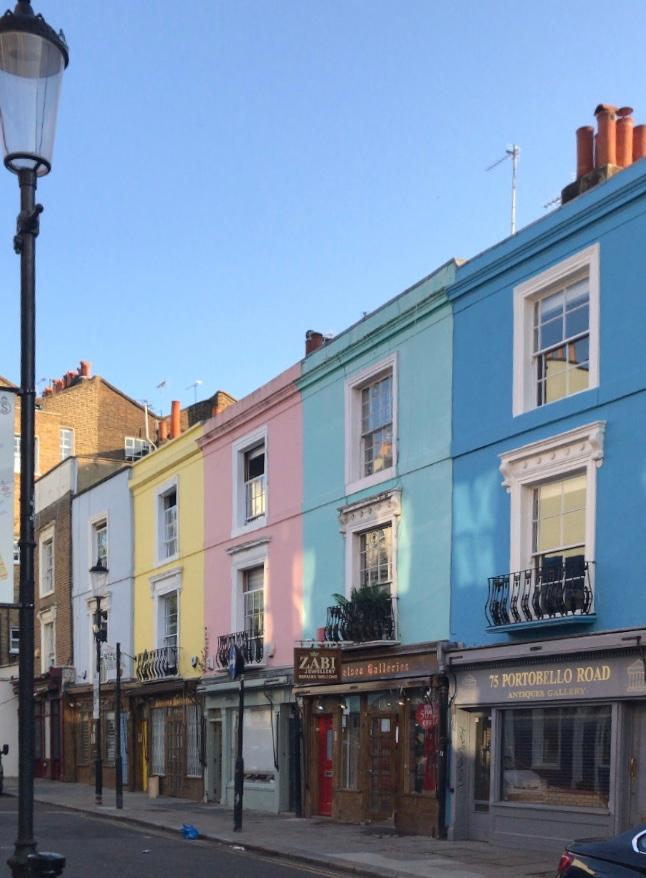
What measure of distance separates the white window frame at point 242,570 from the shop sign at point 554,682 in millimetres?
7642

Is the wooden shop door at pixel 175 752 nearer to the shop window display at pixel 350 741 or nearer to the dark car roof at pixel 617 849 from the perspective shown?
the shop window display at pixel 350 741

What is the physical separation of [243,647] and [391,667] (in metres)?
6.12

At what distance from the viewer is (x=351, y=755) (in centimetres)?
2112

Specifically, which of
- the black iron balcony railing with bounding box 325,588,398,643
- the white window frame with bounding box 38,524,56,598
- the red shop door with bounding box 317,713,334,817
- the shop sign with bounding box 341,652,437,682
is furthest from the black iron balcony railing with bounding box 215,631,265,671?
the white window frame with bounding box 38,524,56,598

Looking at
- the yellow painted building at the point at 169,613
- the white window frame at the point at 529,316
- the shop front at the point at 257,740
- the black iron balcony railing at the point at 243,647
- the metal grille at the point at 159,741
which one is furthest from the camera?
the metal grille at the point at 159,741

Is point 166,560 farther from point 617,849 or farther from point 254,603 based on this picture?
point 617,849

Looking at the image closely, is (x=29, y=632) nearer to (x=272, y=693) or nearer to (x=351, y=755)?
(x=351, y=755)

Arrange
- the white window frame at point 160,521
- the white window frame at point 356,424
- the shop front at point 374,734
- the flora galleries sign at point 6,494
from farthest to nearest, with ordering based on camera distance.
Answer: the white window frame at point 160,521, the white window frame at point 356,424, the shop front at point 374,734, the flora galleries sign at point 6,494

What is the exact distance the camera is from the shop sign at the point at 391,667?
18516 millimetres

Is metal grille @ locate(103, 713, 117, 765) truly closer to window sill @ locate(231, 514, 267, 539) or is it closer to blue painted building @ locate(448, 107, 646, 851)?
window sill @ locate(231, 514, 267, 539)

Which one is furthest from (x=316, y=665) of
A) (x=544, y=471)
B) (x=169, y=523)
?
(x=169, y=523)

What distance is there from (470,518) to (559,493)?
77.6 inches


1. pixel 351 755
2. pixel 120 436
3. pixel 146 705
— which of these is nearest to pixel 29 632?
pixel 351 755

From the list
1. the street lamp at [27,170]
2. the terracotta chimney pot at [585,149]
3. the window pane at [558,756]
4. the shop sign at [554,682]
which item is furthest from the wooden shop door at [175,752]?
the street lamp at [27,170]
